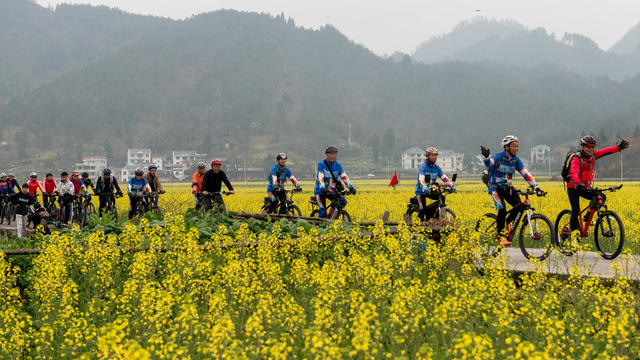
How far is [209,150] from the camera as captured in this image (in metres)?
180

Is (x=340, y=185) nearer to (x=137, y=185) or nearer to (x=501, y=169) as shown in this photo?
(x=501, y=169)

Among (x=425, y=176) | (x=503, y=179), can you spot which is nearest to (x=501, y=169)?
(x=503, y=179)

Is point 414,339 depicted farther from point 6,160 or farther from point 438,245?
point 6,160

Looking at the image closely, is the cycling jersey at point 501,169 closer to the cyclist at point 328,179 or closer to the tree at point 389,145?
the cyclist at point 328,179

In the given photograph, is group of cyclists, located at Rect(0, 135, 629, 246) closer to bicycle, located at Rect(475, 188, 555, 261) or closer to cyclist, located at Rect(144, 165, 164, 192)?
cyclist, located at Rect(144, 165, 164, 192)

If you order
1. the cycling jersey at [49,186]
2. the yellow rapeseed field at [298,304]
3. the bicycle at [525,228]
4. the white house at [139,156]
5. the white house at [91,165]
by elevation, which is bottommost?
the yellow rapeseed field at [298,304]

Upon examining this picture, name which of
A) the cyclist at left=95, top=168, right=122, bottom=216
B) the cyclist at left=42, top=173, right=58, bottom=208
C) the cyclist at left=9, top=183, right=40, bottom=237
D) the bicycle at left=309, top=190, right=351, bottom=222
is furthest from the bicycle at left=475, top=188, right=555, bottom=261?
the cyclist at left=42, top=173, right=58, bottom=208

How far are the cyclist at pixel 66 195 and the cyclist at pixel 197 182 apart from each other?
5031 mm

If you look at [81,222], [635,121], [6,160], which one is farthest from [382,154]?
[81,222]

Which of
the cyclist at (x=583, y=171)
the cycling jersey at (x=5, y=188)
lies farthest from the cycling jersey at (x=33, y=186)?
the cyclist at (x=583, y=171)

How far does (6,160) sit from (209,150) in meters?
69.0

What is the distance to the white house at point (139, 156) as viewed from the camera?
623ft

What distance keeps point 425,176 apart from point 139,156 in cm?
19489

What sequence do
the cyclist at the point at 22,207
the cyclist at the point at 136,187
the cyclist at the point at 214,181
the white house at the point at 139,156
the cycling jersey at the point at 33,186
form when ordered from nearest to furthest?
the cyclist at the point at 214,181 < the cyclist at the point at 22,207 < the cyclist at the point at 136,187 < the cycling jersey at the point at 33,186 < the white house at the point at 139,156
